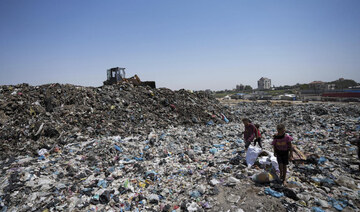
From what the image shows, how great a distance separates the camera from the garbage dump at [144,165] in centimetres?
299

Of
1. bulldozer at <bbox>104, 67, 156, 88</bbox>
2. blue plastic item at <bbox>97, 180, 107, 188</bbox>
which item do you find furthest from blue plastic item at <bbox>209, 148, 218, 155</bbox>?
bulldozer at <bbox>104, 67, 156, 88</bbox>

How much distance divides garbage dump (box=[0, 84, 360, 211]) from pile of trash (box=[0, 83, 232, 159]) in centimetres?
4

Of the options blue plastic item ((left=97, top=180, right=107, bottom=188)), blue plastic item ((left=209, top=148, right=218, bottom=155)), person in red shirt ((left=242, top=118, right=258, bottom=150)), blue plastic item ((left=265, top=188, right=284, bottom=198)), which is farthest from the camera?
blue plastic item ((left=209, top=148, right=218, bottom=155))

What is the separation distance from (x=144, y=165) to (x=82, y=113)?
14.6 ft

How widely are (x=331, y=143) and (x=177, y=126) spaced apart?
586cm

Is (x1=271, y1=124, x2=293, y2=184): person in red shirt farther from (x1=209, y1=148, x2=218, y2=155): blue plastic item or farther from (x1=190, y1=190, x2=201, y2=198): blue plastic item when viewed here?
(x1=209, y1=148, x2=218, y2=155): blue plastic item

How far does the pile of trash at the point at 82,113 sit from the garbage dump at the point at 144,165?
41 mm

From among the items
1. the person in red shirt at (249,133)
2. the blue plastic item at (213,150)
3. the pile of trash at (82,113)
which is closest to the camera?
the person in red shirt at (249,133)

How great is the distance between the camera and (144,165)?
4402mm

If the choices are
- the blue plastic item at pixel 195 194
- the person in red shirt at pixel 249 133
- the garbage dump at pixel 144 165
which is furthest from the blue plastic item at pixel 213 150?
the blue plastic item at pixel 195 194

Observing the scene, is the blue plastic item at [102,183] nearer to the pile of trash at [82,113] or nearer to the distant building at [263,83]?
the pile of trash at [82,113]

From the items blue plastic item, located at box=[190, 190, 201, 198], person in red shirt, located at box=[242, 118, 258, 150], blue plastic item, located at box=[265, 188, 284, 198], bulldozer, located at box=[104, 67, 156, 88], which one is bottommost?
blue plastic item, located at box=[190, 190, 201, 198]

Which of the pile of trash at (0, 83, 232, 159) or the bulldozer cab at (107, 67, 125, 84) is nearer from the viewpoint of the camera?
the pile of trash at (0, 83, 232, 159)

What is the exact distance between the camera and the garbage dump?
9.82 feet
